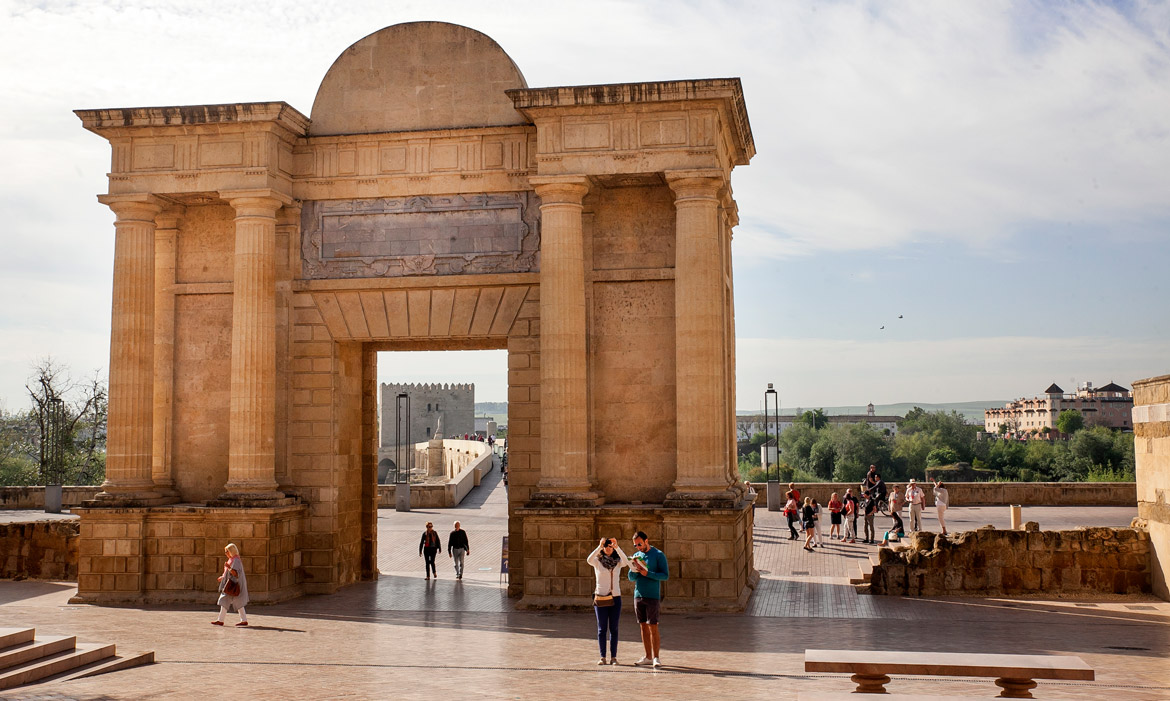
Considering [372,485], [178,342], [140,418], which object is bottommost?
[372,485]

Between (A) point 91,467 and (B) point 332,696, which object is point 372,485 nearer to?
(B) point 332,696

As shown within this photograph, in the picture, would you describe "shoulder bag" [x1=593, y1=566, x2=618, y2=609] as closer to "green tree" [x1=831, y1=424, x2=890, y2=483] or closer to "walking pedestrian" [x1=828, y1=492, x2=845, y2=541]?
"walking pedestrian" [x1=828, y1=492, x2=845, y2=541]

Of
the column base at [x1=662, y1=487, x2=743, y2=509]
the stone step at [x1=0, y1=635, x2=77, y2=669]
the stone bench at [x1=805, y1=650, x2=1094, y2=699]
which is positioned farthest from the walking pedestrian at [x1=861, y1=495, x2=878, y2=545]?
the stone step at [x1=0, y1=635, x2=77, y2=669]

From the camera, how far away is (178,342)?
20.2 m

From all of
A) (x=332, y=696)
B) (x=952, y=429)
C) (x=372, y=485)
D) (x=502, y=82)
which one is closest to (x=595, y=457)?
(x=372, y=485)

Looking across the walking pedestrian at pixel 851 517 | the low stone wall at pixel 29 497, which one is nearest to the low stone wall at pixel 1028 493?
the walking pedestrian at pixel 851 517

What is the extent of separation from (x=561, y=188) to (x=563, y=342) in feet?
8.61

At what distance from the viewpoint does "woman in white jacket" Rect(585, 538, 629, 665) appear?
12.2 meters

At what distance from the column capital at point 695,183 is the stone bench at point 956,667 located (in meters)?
9.79

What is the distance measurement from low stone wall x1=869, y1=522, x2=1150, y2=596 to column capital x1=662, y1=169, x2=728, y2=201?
22.8 feet

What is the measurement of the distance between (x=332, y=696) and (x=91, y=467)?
47.0 m

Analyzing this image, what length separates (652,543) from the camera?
57.3 ft

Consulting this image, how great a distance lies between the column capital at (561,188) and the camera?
18.1 m

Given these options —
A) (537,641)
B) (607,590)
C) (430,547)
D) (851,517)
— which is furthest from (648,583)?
(851,517)
